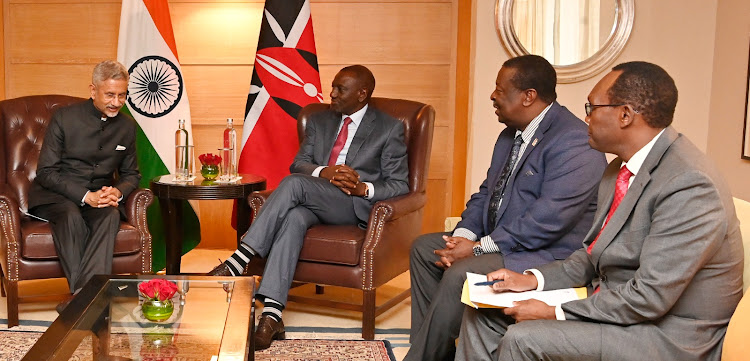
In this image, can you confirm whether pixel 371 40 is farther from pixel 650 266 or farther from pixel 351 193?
pixel 650 266

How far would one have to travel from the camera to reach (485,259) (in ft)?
9.55

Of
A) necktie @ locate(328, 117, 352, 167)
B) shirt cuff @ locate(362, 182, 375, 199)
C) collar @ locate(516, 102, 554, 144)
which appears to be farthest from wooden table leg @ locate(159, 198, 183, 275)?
collar @ locate(516, 102, 554, 144)

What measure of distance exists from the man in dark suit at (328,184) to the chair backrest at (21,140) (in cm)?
134

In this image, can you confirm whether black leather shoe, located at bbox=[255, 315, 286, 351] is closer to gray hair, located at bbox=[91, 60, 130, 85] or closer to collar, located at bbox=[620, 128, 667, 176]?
gray hair, located at bbox=[91, 60, 130, 85]

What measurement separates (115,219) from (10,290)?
1.86 ft

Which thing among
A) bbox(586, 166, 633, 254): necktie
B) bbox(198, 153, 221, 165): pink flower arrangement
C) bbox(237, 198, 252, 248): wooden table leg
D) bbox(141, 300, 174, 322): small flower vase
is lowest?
bbox(141, 300, 174, 322): small flower vase

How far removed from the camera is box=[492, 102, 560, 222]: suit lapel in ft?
9.78

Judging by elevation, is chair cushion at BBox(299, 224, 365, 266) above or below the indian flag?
below

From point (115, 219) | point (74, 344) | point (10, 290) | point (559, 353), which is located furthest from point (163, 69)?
point (559, 353)

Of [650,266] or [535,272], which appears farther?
[535,272]

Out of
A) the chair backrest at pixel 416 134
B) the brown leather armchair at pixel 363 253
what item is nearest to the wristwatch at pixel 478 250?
the brown leather armchair at pixel 363 253

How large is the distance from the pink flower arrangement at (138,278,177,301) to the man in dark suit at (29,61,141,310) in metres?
1.11

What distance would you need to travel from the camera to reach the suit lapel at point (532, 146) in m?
2.98

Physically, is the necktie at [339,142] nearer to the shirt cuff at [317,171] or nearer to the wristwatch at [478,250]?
the shirt cuff at [317,171]
